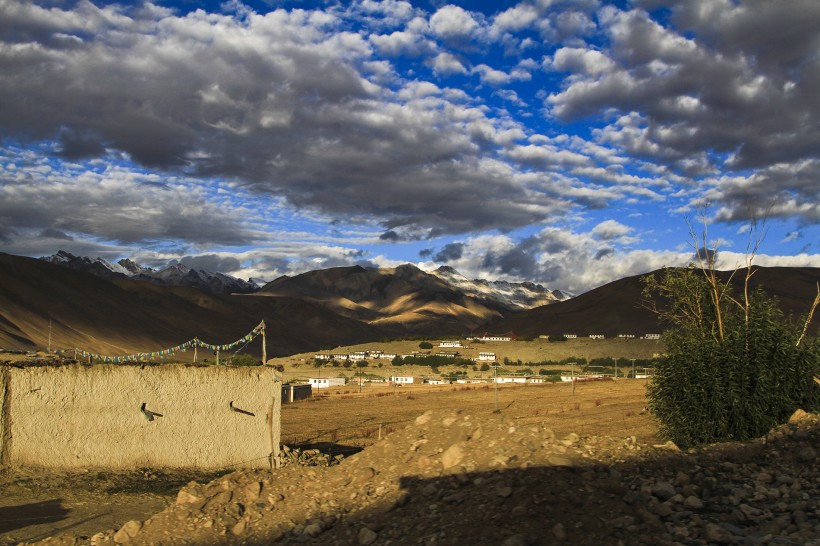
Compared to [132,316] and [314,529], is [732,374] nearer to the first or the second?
[314,529]

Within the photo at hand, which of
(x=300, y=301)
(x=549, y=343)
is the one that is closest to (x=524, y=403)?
(x=549, y=343)

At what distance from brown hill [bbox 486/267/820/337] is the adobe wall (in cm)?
9211

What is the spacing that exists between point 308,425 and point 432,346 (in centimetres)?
6314

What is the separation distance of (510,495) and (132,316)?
10474 centimetres

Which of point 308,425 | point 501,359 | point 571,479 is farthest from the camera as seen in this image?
point 501,359

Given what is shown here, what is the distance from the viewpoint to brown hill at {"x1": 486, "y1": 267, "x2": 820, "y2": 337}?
110 m

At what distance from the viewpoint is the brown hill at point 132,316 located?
80562 millimetres

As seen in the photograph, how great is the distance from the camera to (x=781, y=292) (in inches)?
4557

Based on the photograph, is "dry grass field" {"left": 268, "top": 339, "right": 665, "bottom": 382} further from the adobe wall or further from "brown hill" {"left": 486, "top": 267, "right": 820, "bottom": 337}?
the adobe wall

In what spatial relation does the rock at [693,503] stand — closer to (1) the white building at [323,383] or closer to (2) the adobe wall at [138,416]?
(2) the adobe wall at [138,416]

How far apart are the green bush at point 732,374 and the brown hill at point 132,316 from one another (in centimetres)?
6095

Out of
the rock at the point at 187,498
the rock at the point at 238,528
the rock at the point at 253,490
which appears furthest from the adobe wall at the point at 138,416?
the rock at the point at 238,528

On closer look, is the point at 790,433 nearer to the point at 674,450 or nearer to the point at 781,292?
the point at 674,450

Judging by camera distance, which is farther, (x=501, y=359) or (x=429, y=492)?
(x=501, y=359)
